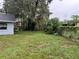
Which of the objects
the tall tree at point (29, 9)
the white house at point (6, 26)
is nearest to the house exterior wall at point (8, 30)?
the white house at point (6, 26)

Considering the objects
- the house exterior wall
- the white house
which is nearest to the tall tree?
the white house

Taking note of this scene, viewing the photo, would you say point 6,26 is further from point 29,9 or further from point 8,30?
point 29,9

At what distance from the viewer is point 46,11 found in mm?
34250

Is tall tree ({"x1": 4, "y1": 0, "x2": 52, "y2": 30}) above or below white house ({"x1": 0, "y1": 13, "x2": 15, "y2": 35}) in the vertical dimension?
above

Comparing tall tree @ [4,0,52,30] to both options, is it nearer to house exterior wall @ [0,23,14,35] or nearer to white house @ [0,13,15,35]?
white house @ [0,13,15,35]

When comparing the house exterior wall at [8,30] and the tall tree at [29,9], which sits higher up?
the tall tree at [29,9]

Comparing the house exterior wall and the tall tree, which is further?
the tall tree

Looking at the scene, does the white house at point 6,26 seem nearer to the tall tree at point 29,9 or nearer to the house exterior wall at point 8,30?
the house exterior wall at point 8,30

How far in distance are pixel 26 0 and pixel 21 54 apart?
20.0 metres

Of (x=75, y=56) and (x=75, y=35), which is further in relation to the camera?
(x=75, y=35)

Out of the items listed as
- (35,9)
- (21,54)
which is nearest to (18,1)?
(35,9)

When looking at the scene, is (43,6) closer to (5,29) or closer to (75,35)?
(5,29)

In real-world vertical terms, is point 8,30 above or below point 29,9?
below

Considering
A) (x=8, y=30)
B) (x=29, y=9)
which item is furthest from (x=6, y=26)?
(x=29, y=9)
